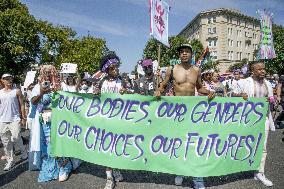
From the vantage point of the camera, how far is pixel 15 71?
41.9 metres

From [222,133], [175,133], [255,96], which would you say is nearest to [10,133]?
[175,133]

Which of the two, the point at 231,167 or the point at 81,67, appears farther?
the point at 81,67

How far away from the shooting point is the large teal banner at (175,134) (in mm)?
5137

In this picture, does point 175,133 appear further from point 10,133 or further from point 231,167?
point 10,133

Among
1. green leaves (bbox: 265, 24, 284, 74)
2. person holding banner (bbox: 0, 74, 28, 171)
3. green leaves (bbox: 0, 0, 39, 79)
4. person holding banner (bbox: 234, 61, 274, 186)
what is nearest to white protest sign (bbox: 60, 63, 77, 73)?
person holding banner (bbox: 0, 74, 28, 171)

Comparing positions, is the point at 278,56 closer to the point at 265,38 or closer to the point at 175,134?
the point at 265,38

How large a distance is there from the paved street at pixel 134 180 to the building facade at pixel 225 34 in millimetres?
76627

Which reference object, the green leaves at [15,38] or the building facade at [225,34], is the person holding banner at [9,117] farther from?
the building facade at [225,34]

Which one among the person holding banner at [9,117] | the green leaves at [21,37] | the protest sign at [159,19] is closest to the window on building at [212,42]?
the green leaves at [21,37]

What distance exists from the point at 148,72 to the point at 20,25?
36.4 metres

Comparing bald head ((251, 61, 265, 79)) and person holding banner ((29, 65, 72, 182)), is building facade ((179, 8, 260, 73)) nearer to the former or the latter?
bald head ((251, 61, 265, 79))

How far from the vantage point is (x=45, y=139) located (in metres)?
6.02

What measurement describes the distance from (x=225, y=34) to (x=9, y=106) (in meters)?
83.7

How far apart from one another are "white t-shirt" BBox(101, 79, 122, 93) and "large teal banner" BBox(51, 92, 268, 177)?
26 cm
